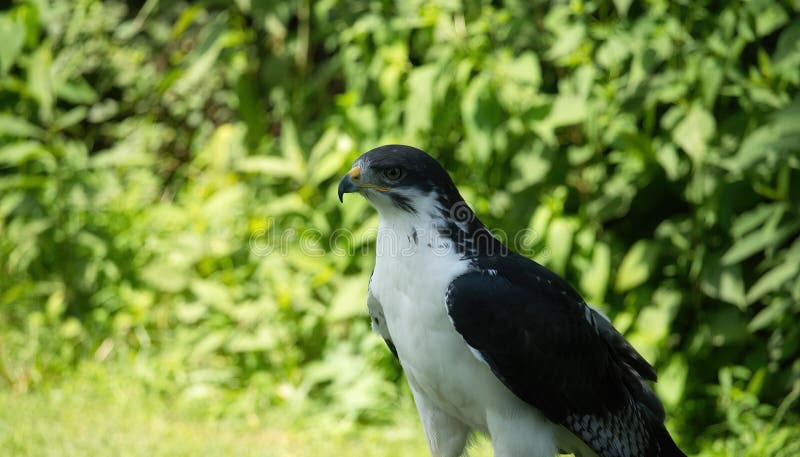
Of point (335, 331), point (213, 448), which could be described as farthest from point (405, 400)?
point (213, 448)

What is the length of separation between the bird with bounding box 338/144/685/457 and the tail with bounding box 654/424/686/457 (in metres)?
0.14

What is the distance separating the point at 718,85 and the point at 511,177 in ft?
3.64

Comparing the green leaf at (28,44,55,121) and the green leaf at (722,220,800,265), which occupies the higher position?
the green leaf at (722,220,800,265)

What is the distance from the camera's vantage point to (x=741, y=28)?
4.08 m

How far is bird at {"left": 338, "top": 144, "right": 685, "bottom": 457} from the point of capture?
9.31ft

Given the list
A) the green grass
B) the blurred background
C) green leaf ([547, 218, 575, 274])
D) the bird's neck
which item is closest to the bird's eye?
the bird's neck

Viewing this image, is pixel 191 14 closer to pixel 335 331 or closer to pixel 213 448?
pixel 335 331

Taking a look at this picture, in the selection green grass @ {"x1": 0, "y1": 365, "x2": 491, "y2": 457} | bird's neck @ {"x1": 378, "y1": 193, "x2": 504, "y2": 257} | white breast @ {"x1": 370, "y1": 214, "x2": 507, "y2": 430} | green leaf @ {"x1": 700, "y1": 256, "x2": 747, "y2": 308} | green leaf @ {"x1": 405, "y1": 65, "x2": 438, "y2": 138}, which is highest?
bird's neck @ {"x1": 378, "y1": 193, "x2": 504, "y2": 257}

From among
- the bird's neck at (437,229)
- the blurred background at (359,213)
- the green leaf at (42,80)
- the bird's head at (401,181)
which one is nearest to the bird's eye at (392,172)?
the bird's head at (401,181)

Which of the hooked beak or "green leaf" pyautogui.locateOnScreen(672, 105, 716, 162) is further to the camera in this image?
"green leaf" pyautogui.locateOnScreen(672, 105, 716, 162)

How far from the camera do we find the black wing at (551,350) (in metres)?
2.80

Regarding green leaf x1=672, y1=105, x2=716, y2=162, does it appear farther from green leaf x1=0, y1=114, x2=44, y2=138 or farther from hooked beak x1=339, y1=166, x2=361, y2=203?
green leaf x1=0, y1=114, x2=44, y2=138

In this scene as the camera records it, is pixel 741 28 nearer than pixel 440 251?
No

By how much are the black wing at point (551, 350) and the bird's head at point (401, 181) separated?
28cm
